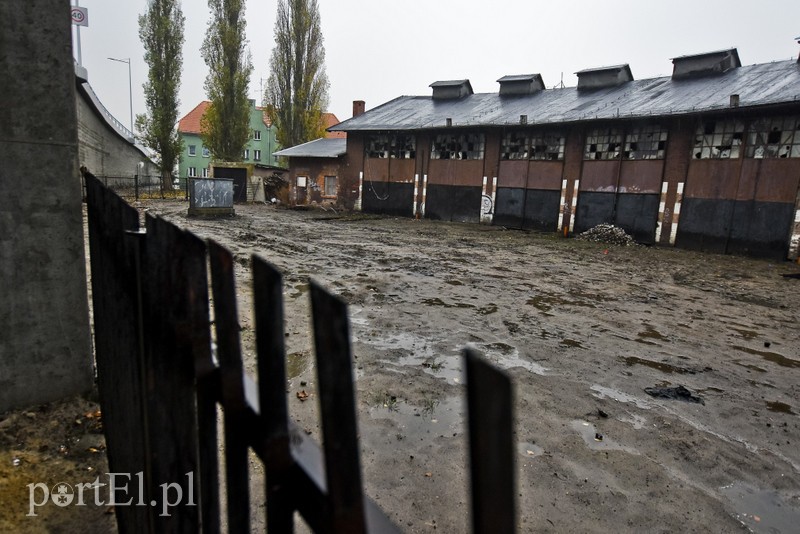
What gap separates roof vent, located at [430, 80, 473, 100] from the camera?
85.5 feet

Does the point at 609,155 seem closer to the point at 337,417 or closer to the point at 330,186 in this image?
the point at 330,186

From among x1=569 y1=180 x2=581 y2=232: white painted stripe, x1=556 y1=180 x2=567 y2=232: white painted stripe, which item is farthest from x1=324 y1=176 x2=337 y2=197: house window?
x1=569 y1=180 x2=581 y2=232: white painted stripe

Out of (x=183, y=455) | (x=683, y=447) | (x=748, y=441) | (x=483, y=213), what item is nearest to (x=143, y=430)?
(x=183, y=455)

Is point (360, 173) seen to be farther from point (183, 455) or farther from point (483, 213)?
point (183, 455)

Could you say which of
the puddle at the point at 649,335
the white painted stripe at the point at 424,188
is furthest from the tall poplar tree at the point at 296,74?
the puddle at the point at 649,335

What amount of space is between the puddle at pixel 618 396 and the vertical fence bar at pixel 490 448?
3.83 meters

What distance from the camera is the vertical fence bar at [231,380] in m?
0.89

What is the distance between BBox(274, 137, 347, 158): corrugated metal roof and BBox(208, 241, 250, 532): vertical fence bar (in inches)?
1017

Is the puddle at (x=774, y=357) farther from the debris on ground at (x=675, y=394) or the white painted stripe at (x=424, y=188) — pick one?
the white painted stripe at (x=424, y=188)

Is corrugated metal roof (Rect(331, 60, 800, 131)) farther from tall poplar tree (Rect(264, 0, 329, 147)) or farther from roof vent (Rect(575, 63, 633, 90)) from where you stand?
tall poplar tree (Rect(264, 0, 329, 147))

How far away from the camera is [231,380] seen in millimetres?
923

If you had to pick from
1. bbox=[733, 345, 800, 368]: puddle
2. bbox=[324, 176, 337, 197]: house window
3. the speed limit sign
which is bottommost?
bbox=[733, 345, 800, 368]: puddle

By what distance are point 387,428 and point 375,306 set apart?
3290mm

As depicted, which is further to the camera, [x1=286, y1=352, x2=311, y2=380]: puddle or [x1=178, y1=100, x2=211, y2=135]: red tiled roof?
[x1=178, y1=100, x2=211, y2=135]: red tiled roof
